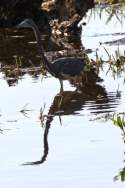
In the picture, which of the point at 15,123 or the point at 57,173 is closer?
the point at 57,173

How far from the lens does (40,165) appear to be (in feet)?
24.5

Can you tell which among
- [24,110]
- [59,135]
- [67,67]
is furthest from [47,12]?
[59,135]

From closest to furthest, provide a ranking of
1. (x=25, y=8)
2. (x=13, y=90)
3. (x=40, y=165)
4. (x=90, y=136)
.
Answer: (x=40, y=165)
(x=90, y=136)
(x=13, y=90)
(x=25, y=8)

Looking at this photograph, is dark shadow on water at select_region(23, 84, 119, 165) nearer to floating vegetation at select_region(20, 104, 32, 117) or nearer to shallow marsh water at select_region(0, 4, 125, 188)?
shallow marsh water at select_region(0, 4, 125, 188)

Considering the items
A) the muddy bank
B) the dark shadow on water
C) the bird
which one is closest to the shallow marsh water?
the dark shadow on water

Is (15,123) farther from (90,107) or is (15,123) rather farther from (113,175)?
(113,175)

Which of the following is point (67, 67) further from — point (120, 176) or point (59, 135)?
point (120, 176)

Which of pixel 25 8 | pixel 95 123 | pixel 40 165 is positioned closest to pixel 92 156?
pixel 40 165

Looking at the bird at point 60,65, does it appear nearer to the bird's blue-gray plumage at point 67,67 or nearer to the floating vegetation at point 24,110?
the bird's blue-gray plumage at point 67,67

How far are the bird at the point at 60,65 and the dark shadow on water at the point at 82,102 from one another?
1.39 ft

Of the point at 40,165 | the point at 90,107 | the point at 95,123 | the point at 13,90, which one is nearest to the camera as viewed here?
the point at 40,165

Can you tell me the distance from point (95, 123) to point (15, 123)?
1.17 m

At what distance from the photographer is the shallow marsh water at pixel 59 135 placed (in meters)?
7.05

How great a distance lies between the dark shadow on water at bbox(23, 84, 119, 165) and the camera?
993cm
